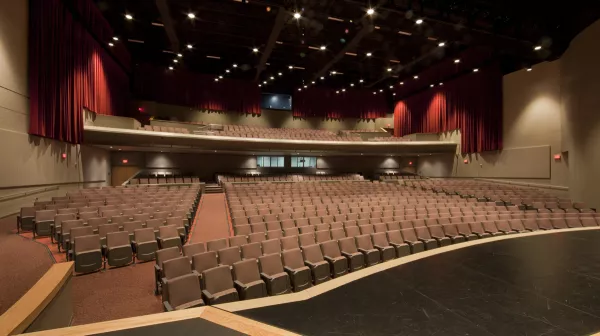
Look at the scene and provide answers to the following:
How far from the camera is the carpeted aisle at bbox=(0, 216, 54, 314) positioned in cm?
263

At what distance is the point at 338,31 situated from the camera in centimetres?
1067

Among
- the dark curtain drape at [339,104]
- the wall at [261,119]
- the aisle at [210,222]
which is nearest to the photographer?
the aisle at [210,222]

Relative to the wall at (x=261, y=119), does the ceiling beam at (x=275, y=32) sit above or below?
above

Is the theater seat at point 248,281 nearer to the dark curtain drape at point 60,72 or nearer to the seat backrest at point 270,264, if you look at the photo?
the seat backrest at point 270,264

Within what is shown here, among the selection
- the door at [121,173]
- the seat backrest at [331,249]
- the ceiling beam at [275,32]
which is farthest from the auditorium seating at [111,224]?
the ceiling beam at [275,32]

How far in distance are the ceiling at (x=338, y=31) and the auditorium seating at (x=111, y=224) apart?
588 centimetres

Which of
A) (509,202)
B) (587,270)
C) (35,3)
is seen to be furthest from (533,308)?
(35,3)

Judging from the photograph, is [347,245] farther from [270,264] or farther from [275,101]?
[275,101]

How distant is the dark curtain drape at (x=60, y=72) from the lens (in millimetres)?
6406

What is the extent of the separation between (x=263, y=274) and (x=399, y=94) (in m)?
17.1

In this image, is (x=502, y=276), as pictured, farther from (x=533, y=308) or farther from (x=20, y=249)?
(x=20, y=249)

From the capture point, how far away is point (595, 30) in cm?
784

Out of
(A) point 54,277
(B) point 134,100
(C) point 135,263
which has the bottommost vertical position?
(C) point 135,263

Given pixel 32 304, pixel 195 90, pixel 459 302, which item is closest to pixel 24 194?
pixel 32 304
